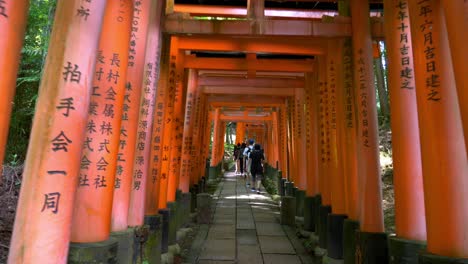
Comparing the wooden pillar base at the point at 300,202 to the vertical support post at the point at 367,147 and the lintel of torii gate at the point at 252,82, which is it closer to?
the lintel of torii gate at the point at 252,82

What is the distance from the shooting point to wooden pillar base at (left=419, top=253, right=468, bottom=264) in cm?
258

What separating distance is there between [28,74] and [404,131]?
9.19 metres

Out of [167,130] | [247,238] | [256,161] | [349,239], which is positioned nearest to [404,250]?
[349,239]

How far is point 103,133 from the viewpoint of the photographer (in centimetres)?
306

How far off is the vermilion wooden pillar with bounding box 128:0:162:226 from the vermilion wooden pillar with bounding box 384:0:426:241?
A: 2.89m

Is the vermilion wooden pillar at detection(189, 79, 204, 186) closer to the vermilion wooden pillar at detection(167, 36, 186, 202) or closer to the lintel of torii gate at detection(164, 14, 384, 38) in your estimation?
the vermilion wooden pillar at detection(167, 36, 186, 202)

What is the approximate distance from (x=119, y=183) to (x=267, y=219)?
18.4 feet

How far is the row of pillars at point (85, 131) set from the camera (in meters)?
2.06

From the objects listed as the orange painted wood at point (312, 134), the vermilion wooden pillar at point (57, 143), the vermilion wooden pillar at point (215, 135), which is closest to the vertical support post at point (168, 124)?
the orange painted wood at point (312, 134)

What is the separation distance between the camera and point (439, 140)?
2771 millimetres

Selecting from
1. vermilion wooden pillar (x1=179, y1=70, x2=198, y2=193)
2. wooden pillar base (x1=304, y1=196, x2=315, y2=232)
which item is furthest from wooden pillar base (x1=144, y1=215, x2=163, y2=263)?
wooden pillar base (x1=304, y1=196, x2=315, y2=232)

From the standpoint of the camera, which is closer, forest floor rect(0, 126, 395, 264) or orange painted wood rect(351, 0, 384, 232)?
orange painted wood rect(351, 0, 384, 232)

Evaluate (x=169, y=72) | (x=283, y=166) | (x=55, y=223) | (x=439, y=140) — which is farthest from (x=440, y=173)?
(x=283, y=166)

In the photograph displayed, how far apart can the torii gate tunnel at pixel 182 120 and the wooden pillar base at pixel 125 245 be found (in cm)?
2
